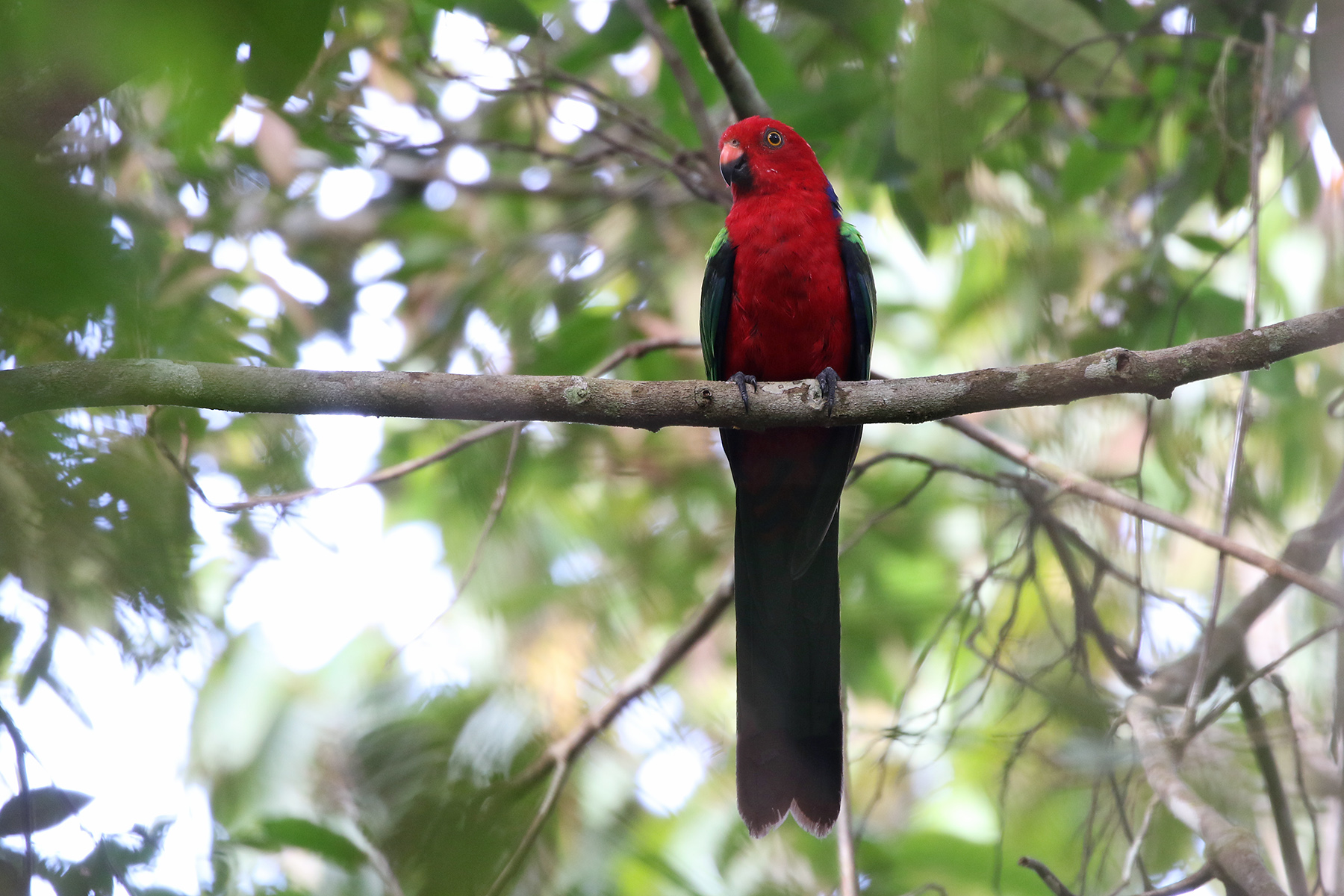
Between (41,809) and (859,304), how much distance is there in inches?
125

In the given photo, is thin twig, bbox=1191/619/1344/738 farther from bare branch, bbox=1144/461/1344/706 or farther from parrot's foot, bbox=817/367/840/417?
parrot's foot, bbox=817/367/840/417

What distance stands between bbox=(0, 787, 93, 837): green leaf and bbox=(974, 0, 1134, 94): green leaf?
3.44 metres

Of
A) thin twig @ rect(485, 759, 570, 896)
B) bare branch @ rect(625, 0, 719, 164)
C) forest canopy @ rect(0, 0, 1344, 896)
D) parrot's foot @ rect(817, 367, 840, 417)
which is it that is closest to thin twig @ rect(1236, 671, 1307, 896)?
forest canopy @ rect(0, 0, 1344, 896)

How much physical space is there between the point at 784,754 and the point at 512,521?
1639mm

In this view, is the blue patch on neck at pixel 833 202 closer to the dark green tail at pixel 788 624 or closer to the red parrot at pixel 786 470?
the red parrot at pixel 786 470

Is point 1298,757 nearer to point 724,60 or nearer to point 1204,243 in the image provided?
point 1204,243

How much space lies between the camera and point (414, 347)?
507 cm

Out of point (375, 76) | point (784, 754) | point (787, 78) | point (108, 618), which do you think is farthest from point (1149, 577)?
point (375, 76)

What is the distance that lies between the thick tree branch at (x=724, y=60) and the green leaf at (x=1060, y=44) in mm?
965

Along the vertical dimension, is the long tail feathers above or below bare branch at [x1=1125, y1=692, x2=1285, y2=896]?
above

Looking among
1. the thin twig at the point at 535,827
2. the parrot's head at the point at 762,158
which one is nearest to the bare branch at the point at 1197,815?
the thin twig at the point at 535,827

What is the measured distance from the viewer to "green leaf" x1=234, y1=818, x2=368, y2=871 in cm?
302

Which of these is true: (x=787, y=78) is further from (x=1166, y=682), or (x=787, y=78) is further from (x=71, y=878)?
(x=71, y=878)

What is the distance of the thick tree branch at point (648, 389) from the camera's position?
95.4 inches
